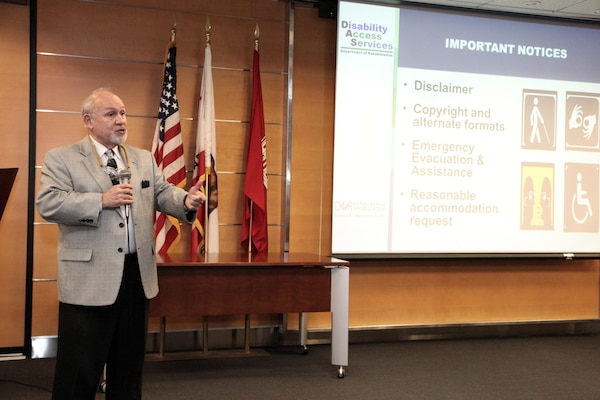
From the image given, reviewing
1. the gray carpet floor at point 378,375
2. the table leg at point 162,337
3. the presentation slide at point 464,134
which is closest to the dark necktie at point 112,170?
the gray carpet floor at point 378,375

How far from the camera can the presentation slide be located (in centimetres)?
577

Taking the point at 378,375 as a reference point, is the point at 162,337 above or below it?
above

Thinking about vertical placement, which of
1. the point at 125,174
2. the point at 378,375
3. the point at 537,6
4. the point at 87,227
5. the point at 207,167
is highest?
the point at 537,6

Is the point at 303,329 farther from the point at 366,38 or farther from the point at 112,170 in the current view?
the point at 112,170

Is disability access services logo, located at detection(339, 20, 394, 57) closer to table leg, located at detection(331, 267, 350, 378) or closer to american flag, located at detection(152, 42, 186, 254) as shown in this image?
american flag, located at detection(152, 42, 186, 254)

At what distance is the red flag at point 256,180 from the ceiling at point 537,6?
4.53 ft

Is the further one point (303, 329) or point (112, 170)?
point (303, 329)

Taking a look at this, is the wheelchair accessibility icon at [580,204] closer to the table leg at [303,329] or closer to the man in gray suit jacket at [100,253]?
the table leg at [303,329]

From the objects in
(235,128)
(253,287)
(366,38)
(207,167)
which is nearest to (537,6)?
(366,38)

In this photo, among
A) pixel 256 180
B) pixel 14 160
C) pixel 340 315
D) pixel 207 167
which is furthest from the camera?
pixel 256 180

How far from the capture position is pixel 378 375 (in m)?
4.80

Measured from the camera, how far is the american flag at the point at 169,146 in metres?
5.20

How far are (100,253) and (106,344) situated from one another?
0.40 metres

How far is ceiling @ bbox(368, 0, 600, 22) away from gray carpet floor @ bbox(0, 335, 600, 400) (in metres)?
2.92
